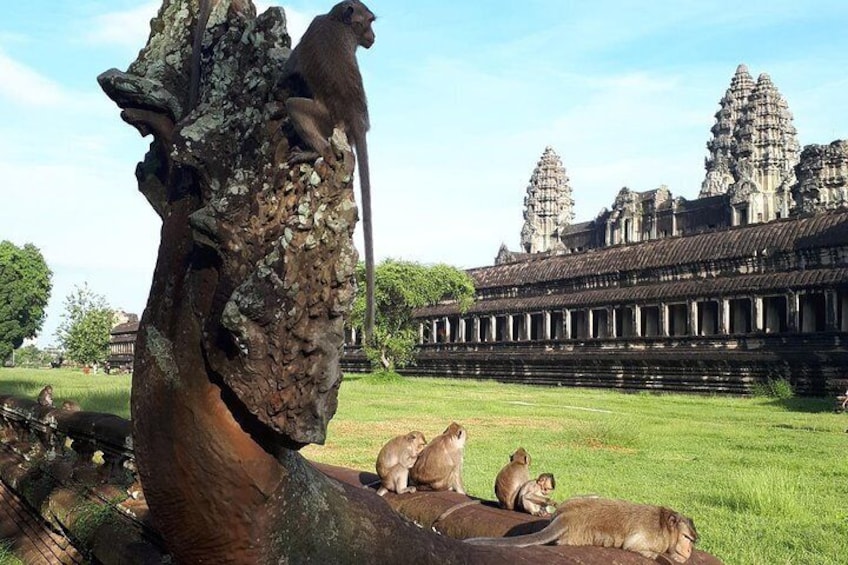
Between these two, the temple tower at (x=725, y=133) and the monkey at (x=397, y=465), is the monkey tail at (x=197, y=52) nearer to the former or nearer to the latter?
the monkey at (x=397, y=465)

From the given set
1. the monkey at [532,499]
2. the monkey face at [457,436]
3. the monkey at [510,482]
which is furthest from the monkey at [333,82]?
the monkey face at [457,436]

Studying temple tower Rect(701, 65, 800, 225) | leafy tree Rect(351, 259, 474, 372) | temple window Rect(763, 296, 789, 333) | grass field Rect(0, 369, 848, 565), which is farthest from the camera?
temple tower Rect(701, 65, 800, 225)

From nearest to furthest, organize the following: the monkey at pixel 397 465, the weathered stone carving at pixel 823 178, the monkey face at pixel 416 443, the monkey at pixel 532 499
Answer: the monkey at pixel 532 499, the monkey at pixel 397 465, the monkey face at pixel 416 443, the weathered stone carving at pixel 823 178

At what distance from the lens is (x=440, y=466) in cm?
461

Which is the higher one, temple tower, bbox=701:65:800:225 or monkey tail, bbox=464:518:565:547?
temple tower, bbox=701:65:800:225

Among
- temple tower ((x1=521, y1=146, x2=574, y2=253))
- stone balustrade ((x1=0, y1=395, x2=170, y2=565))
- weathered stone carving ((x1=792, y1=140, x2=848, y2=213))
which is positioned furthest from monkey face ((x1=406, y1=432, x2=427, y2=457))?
temple tower ((x1=521, y1=146, x2=574, y2=253))

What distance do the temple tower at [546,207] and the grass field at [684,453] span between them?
187 feet

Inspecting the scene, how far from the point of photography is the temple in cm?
2695

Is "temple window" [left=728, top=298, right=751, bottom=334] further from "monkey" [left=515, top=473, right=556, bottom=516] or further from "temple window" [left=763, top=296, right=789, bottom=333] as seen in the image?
"monkey" [left=515, top=473, right=556, bottom=516]

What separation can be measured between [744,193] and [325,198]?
57.7 metres

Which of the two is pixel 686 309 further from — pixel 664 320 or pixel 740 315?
pixel 740 315

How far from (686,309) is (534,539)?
3176cm

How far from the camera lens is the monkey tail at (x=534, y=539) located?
284 centimetres

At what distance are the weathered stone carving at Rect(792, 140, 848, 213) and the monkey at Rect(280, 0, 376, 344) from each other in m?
39.7
